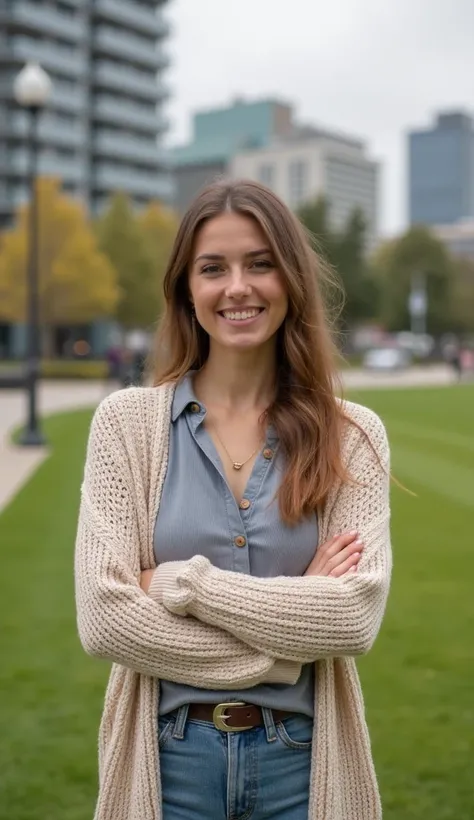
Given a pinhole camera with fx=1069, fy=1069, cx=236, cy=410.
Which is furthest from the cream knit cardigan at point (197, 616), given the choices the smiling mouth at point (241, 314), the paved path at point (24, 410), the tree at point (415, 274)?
the tree at point (415, 274)

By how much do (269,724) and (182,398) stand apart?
0.74 m

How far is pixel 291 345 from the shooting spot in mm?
2494

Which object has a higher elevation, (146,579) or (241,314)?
(241,314)

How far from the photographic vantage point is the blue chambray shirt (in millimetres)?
2246

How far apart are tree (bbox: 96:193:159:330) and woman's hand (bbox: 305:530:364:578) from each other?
54.5m

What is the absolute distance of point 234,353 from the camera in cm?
246

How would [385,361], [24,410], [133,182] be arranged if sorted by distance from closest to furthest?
1. [24,410]
2. [385,361]
3. [133,182]

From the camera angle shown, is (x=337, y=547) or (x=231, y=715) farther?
(x=337, y=547)

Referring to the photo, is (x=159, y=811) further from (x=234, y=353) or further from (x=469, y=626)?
(x=469, y=626)

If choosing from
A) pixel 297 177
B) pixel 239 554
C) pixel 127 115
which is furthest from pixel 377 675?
pixel 297 177

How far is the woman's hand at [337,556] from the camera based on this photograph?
232 cm

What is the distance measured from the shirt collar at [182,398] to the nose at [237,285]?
0.24 metres

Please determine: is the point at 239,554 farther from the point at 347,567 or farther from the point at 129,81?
the point at 129,81

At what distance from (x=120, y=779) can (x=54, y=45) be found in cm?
8260
